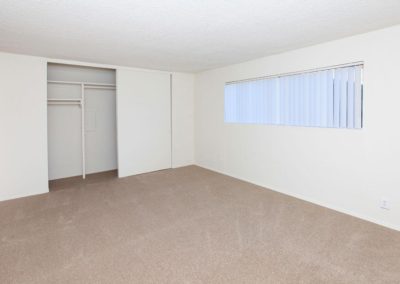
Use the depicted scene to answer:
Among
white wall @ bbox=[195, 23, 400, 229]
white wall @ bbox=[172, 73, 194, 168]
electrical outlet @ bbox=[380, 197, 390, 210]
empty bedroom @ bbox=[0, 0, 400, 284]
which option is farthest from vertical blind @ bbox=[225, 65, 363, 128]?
white wall @ bbox=[172, 73, 194, 168]

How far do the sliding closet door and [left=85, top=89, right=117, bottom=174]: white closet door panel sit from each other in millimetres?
565

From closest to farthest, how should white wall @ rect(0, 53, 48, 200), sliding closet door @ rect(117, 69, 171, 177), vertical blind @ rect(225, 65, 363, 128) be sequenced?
vertical blind @ rect(225, 65, 363, 128) < white wall @ rect(0, 53, 48, 200) < sliding closet door @ rect(117, 69, 171, 177)

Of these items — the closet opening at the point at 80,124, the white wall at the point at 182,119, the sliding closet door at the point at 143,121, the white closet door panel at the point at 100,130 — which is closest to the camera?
the closet opening at the point at 80,124

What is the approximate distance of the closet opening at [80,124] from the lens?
459cm

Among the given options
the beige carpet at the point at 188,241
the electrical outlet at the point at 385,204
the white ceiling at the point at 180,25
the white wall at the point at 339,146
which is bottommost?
the beige carpet at the point at 188,241

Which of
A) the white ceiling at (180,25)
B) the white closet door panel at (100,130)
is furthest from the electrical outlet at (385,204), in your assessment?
the white closet door panel at (100,130)

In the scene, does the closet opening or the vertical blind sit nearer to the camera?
the vertical blind

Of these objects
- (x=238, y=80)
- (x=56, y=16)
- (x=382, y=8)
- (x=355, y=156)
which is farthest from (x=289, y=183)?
(x=56, y=16)

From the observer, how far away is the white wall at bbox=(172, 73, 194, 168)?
5.61m

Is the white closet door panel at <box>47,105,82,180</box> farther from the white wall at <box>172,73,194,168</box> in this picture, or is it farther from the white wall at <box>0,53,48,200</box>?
the white wall at <box>172,73,194,168</box>

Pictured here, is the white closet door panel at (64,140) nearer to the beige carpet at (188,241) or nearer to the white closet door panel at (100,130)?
the white closet door panel at (100,130)

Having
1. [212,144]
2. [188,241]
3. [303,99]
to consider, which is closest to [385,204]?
[303,99]

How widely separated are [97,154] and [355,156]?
471 cm

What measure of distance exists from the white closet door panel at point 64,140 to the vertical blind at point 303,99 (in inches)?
124
